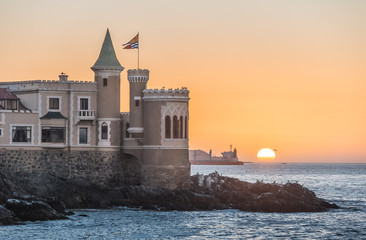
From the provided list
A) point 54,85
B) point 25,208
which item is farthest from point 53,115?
point 25,208

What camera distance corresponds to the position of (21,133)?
279ft

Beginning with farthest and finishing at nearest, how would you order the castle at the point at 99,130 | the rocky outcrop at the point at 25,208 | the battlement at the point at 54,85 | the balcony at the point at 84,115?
1. the balcony at the point at 84,115
2. the battlement at the point at 54,85
3. the castle at the point at 99,130
4. the rocky outcrop at the point at 25,208

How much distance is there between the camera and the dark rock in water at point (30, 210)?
72500 millimetres

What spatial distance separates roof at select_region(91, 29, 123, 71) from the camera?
87688 millimetres

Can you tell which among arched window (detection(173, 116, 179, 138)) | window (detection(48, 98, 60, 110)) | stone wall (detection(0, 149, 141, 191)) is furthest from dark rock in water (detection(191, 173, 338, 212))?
window (detection(48, 98, 60, 110))

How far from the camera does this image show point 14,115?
3344 inches

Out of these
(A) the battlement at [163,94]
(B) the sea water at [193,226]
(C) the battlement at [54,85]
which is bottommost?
(B) the sea water at [193,226]

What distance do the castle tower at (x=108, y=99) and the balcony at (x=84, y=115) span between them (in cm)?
81

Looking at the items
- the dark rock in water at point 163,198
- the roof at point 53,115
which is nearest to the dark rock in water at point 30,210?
the dark rock in water at point 163,198

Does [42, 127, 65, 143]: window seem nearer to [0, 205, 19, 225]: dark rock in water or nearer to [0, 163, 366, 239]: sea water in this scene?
[0, 163, 366, 239]: sea water

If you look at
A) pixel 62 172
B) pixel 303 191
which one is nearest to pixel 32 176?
pixel 62 172

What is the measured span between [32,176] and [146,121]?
40.9 ft

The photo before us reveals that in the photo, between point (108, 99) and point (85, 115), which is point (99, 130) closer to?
point (85, 115)

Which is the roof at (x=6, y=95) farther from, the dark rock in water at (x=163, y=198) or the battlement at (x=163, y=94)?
the battlement at (x=163, y=94)
